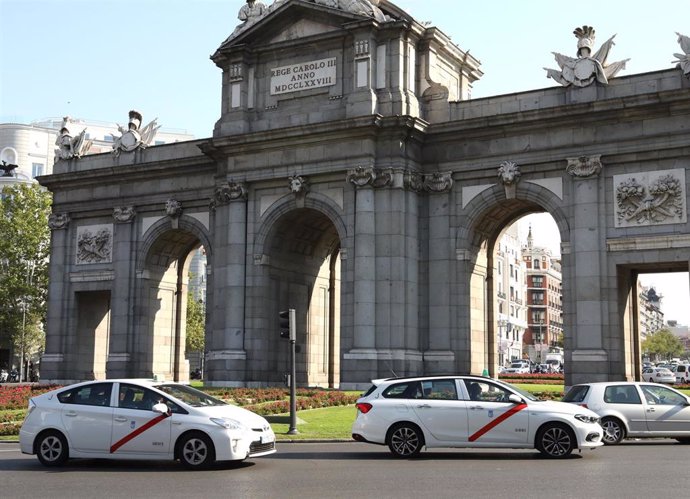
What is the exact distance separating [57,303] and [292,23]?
65.1 ft

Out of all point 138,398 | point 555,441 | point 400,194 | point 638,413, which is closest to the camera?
point 138,398

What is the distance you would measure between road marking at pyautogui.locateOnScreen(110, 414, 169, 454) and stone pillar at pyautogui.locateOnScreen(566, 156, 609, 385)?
2251 centimetres

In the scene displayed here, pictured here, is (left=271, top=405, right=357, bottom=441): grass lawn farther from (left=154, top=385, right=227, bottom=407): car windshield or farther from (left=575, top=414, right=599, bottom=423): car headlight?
(left=575, top=414, right=599, bottom=423): car headlight

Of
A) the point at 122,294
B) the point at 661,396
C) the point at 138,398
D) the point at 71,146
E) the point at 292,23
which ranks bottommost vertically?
the point at 661,396

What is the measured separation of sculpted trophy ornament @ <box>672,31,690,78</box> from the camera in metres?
36.0

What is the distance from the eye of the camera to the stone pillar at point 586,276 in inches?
1431

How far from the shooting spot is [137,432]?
17.7 meters

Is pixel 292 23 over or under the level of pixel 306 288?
over

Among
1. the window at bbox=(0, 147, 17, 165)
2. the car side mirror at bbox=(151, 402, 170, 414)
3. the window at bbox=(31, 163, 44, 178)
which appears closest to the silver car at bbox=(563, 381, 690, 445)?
the car side mirror at bbox=(151, 402, 170, 414)

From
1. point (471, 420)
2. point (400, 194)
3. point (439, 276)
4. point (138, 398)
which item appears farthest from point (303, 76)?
point (138, 398)

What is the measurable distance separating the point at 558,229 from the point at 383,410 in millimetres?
20761

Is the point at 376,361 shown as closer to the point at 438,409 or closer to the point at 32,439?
the point at 438,409

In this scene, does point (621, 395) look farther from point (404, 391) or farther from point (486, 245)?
point (486, 245)

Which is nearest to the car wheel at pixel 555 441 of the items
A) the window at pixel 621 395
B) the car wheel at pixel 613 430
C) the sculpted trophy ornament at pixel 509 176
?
the car wheel at pixel 613 430
